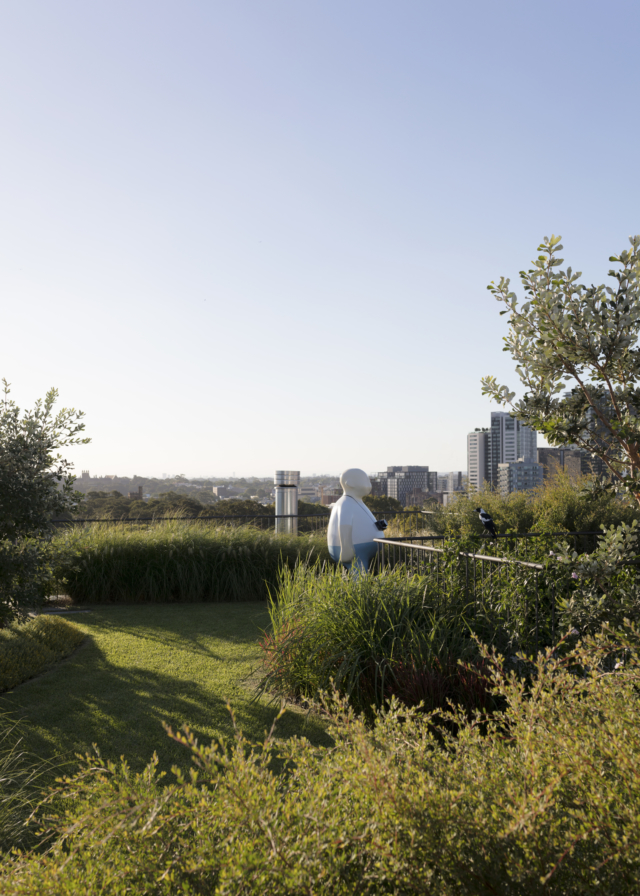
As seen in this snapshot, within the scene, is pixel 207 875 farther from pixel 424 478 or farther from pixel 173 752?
pixel 424 478

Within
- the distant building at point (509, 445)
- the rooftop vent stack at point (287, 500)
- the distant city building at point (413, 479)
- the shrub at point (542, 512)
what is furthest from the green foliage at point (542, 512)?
the distant building at point (509, 445)

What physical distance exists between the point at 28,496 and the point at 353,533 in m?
3.03

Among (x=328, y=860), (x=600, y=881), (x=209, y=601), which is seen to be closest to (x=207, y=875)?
(x=328, y=860)

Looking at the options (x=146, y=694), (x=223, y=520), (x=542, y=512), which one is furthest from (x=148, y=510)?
(x=146, y=694)

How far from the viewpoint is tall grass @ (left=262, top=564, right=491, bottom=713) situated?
12.2 ft

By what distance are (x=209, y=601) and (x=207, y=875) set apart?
7.43 m

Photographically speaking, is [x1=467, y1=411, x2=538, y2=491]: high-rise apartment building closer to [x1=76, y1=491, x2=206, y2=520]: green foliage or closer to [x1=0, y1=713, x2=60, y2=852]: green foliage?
[x1=76, y1=491, x2=206, y2=520]: green foliage

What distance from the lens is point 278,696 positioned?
450 cm

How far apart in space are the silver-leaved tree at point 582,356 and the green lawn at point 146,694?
2526 millimetres

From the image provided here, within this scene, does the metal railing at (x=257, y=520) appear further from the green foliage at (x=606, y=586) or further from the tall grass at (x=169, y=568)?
the green foliage at (x=606, y=586)

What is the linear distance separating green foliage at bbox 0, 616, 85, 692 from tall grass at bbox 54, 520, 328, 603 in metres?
2.02

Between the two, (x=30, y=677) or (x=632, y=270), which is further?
(x=30, y=677)

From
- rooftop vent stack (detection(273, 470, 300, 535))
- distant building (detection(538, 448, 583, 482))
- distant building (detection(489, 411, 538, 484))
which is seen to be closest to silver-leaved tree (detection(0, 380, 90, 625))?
rooftop vent stack (detection(273, 470, 300, 535))

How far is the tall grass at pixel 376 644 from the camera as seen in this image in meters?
3.71
